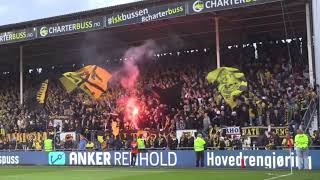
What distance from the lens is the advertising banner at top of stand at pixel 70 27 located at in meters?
33.7

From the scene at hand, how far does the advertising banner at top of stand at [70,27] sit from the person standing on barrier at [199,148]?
10043 millimetres

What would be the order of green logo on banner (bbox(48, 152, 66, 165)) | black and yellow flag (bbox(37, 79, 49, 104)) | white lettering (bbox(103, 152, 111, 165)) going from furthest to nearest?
black and yellow flag (bbox(37, 79, 49, 104))
green logo on banner (bbox(48, 152, 66, 165))
white lettering (bbox(103, 152, 111, 165))

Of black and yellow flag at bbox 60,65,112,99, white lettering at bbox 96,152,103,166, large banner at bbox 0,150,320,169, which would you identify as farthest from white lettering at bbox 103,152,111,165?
black and yellow flag at bbox 60,65,112,99

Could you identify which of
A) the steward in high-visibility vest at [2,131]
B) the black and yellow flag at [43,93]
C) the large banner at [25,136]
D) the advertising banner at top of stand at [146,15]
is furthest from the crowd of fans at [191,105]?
the advertising banner at top of stand at [146,15]

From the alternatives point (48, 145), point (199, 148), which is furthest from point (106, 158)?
point (199, 148)

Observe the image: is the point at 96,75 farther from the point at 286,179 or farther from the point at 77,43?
the point at 286,179

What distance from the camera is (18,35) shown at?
37344 millimetres

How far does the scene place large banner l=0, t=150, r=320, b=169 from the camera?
82.5ft

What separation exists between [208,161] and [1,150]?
15.0 meters

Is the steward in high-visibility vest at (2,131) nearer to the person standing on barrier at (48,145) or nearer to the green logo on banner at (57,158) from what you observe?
the person standing on barrier at (48,145)

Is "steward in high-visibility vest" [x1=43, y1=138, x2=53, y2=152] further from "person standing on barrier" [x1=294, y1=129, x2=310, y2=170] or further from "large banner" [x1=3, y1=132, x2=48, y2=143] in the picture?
"person standing on barrier" [x1=294, y1=129, x2=310, y2=170]

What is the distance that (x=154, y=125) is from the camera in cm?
3362

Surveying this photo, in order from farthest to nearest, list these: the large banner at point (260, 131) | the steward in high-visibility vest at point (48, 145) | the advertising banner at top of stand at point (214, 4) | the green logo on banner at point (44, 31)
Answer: the green logo on banner at point (44, 31)
the steward in high-visibility vest at point (48, 145)
the advertising banner at top of stand at point (214, 4)
the large banner at point (260, 131)

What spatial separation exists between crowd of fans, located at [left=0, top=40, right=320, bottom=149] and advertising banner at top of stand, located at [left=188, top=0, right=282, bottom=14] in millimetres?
4767
